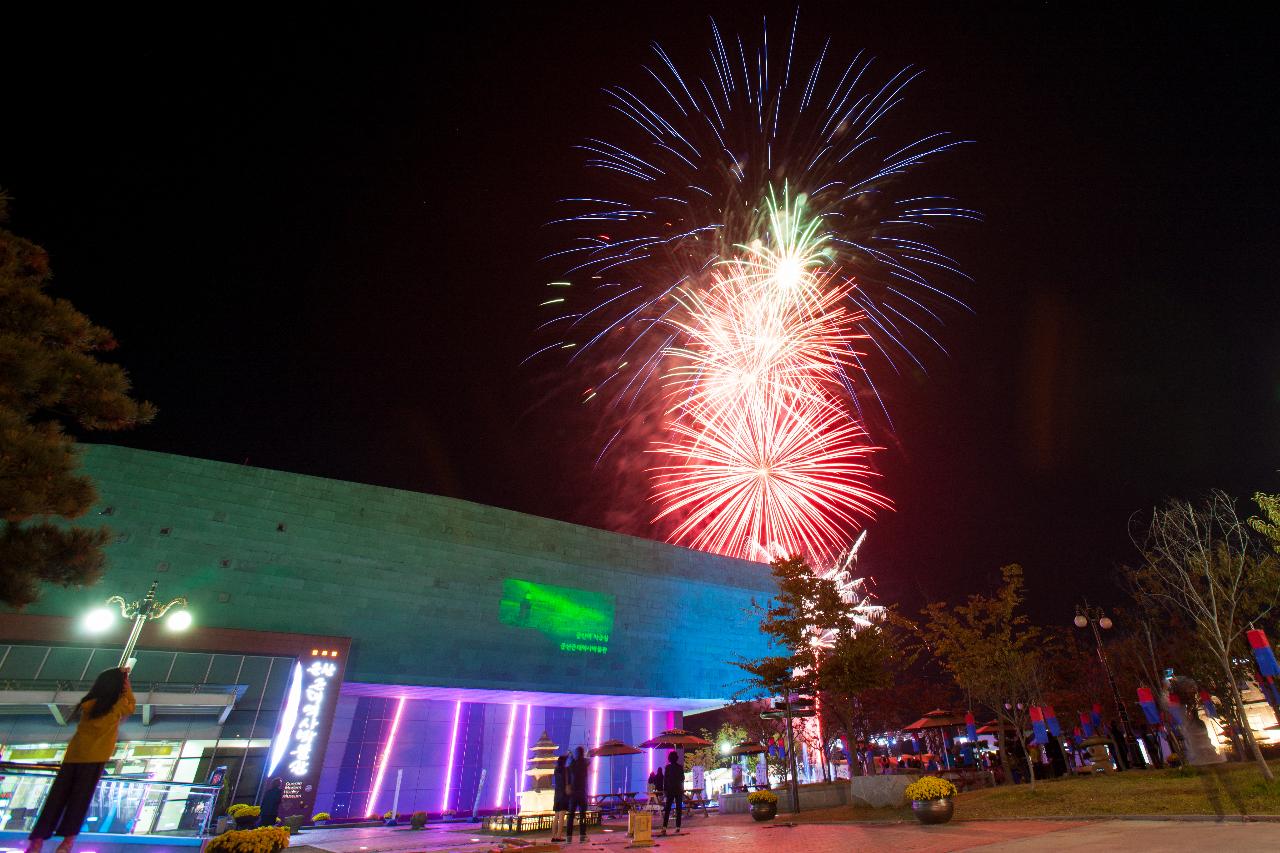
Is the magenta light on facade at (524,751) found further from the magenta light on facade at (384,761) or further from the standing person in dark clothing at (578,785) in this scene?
the standing person in dark clothing at (578,785)

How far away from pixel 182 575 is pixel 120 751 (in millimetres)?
7701

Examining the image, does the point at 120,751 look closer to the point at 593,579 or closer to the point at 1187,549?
the point at 593,579

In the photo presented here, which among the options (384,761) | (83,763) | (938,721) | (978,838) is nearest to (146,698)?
(384,761)

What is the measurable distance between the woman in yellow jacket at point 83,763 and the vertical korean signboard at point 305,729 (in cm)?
2398

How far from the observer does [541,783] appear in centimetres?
2372

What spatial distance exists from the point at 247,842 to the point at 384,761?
105 ft

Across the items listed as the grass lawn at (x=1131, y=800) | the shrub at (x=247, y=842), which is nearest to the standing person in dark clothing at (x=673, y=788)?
the grass lawn at (x=1131, y=800)

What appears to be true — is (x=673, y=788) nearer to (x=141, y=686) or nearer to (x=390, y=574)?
(x=390, y=574)

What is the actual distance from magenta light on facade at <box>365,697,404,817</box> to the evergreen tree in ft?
89.1

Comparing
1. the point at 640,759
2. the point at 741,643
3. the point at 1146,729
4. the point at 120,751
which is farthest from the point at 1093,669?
the point at 120,751

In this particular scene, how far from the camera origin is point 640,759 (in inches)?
1670

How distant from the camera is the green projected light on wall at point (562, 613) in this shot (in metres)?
37.2

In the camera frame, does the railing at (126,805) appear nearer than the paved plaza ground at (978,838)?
No

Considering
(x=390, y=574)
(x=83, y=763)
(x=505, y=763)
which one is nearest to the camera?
(x=83, y=763)
